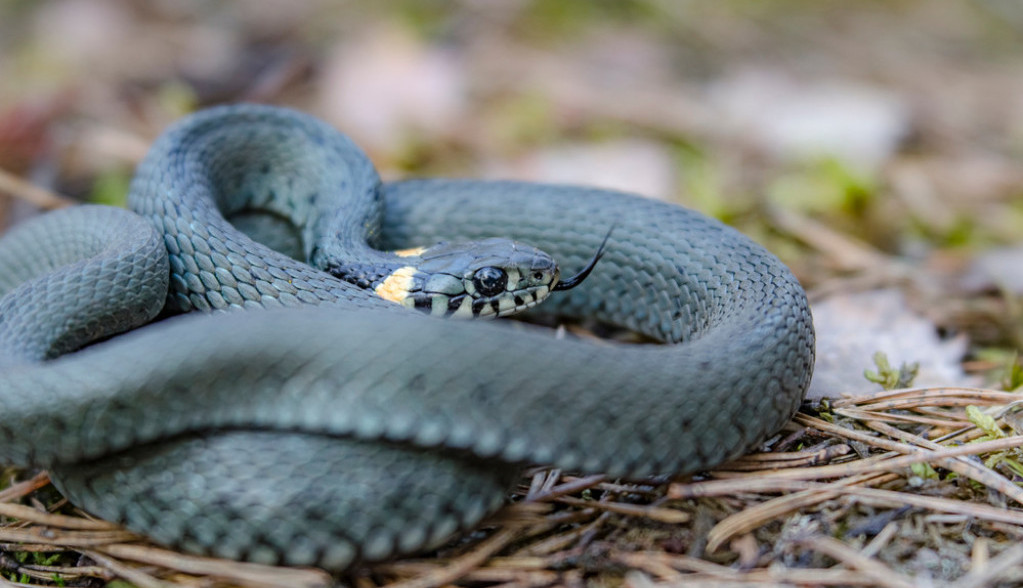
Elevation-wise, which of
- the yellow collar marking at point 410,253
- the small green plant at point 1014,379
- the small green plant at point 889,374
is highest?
the yellow collar marking at point 410,253

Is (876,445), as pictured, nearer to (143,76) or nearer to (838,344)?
(838,344)

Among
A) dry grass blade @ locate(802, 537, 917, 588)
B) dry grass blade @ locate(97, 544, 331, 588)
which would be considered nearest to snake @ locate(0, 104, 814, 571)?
dry grass blade @ locate(97, 544, 331, 588)

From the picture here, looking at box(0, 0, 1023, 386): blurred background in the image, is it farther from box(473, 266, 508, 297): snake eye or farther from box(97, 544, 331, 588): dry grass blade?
box(97, 544, 331, 588): dry grass blade

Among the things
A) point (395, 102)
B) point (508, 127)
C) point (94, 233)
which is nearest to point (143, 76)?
point (395, 102)

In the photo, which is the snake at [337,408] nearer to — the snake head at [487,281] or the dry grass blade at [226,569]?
the dry grass blade at [226,569]

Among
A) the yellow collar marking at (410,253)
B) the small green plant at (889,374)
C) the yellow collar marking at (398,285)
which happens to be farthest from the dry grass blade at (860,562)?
the yellow collar marking at (410,253)

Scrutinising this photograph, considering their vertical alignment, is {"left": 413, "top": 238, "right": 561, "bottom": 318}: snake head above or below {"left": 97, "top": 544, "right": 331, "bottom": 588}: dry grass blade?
above

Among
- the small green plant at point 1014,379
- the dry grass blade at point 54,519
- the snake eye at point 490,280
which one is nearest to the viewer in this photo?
the dry grass blade at point 54,519
